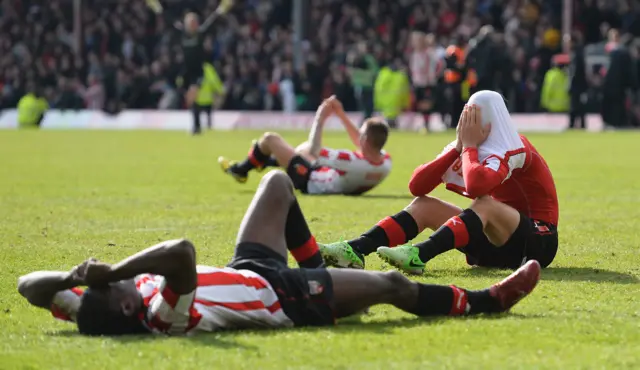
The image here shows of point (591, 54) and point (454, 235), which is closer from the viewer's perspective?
point (454, 235)

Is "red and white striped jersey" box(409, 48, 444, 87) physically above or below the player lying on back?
below

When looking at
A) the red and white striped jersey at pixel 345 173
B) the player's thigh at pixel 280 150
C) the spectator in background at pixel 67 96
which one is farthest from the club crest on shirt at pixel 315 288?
the spectator in background at pixel 67 96

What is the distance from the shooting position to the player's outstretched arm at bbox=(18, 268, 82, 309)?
19.4ft

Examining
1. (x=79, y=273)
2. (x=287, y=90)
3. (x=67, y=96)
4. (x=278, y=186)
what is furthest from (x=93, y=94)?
(x=79, y=273)

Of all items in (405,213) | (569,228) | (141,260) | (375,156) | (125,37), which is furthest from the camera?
(125,37)

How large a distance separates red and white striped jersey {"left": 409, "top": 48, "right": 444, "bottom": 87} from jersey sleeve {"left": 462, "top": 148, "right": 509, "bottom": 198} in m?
25.8

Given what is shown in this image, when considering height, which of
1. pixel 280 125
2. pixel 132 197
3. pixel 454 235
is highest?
pixel 454 235

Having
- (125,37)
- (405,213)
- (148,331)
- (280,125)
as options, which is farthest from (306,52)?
(148,331)

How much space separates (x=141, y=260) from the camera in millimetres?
5602

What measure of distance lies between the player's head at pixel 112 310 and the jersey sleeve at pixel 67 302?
4 centimetres

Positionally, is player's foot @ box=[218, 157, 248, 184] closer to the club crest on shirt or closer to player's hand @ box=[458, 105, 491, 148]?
player's hand @ box=[458, 105, 491, 148]

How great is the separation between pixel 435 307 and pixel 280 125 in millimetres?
30631

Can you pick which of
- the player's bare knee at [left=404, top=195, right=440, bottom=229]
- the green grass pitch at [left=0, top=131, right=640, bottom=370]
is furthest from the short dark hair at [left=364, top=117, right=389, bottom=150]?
the player's bare knee at [left=404, top=195, right=440, bottom=229]

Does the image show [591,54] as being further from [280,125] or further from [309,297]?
[309,297]
